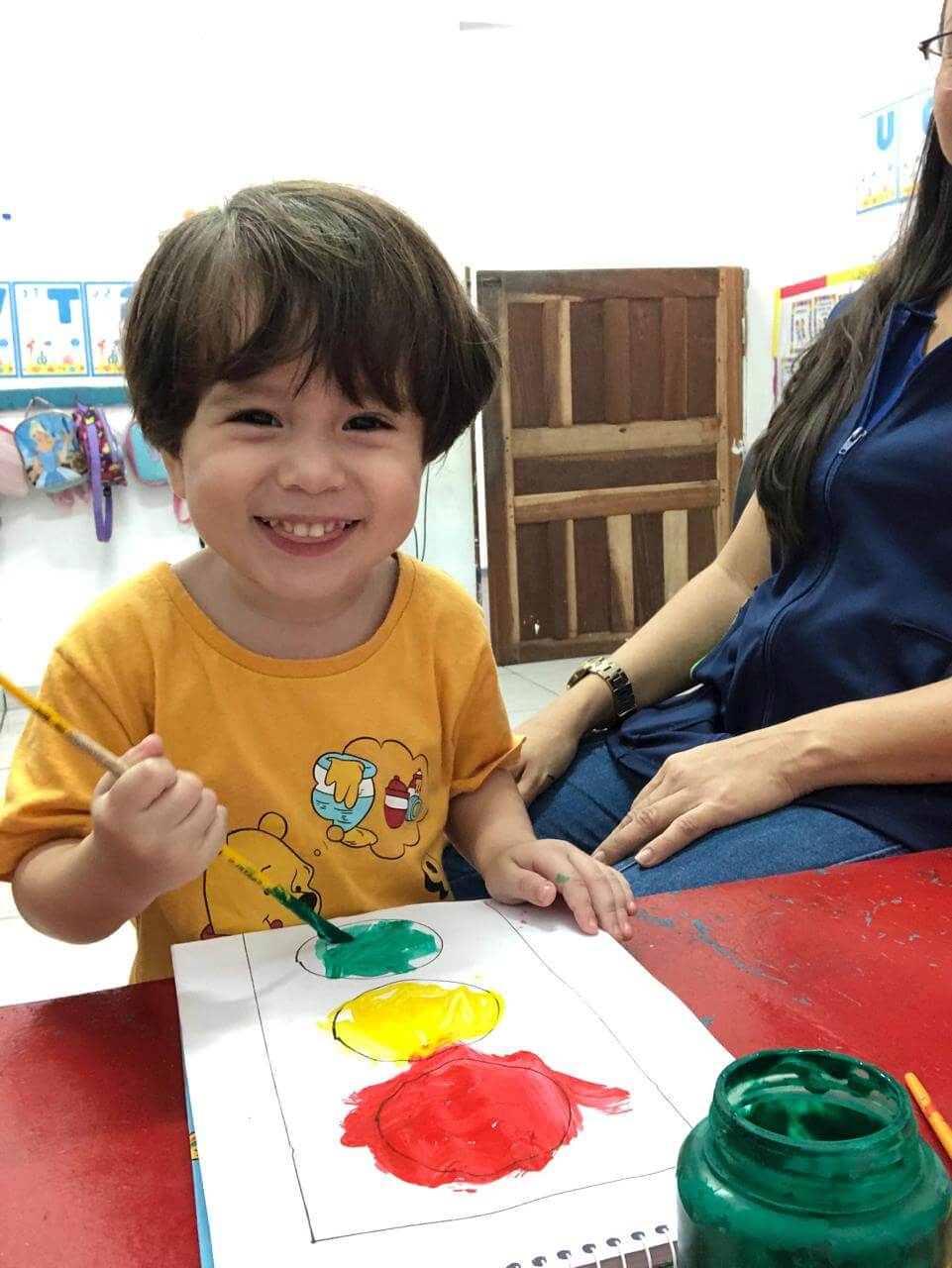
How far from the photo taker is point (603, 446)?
13.5 feet

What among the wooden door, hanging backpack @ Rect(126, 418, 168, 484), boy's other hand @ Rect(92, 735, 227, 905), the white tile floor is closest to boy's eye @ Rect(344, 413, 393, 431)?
boy's other hand @ Rect(92, 735, 227, 905)

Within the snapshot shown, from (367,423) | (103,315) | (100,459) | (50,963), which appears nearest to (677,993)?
(367,423)

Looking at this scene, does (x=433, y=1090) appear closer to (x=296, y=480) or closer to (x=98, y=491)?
(x=296, y=480)

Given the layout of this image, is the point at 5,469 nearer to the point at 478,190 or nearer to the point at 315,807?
the point at 478,190

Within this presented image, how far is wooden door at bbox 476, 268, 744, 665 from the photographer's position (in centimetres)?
399

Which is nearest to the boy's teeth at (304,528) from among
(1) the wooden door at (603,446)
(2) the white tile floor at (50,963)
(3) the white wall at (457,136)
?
(2) the white tile floor at (50,963)

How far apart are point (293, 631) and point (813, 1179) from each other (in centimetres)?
59

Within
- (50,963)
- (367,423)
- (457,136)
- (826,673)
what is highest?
(457,136)

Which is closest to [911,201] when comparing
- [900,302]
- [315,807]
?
[900,302]

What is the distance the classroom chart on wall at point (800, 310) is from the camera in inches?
138

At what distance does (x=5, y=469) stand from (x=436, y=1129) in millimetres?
3299

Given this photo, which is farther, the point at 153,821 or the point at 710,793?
the point at 710,793

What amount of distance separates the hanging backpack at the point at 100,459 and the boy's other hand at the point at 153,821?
3.07m

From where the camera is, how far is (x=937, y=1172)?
10.5 inches
